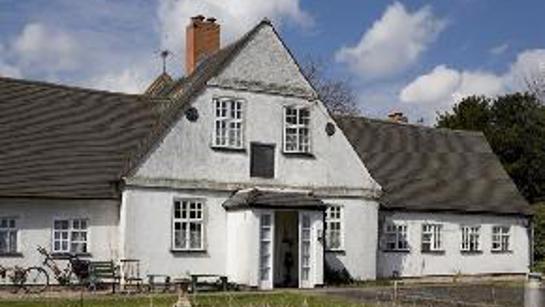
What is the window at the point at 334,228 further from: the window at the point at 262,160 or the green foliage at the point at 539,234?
the green foliage at the point at 539,234

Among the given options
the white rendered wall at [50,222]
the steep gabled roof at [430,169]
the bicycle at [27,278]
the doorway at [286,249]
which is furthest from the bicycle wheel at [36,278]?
the steep gabled roof at [430,169]

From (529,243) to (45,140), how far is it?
881 inches

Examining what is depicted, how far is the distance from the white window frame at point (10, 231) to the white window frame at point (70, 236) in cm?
115

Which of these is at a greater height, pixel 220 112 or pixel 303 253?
pixel 220 112

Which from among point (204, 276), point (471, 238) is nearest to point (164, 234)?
point (204, 276)

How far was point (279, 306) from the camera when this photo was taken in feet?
64.5

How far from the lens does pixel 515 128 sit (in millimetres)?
53562

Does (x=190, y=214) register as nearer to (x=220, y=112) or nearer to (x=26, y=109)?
(x=220, y=112)

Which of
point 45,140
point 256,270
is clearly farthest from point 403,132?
point 45,140

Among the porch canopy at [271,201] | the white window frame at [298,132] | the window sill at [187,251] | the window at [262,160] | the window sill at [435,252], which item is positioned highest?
the white window frame at [298,132]

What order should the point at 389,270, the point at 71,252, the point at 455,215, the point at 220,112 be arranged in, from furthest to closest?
the point at 455,215
the point at 389,270
the point at 220,112
the point at 71,252

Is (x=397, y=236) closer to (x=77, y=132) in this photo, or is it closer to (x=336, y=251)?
(x=336, y=251)

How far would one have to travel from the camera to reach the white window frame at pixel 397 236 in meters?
34.1

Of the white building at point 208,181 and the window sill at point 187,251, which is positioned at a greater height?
the white building at point 208,181
